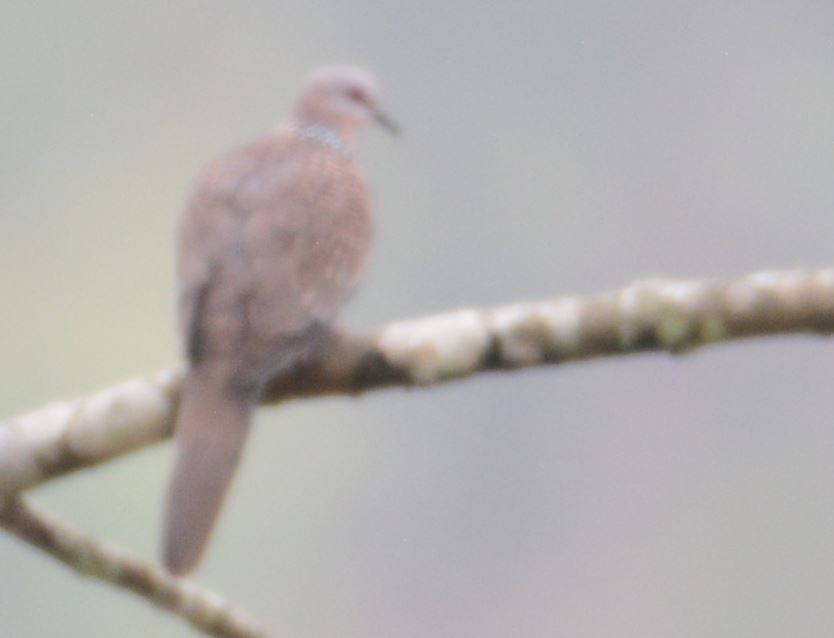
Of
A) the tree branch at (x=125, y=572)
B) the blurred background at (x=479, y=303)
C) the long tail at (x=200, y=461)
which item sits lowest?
Result: the blurred background at (x=479, y=303)

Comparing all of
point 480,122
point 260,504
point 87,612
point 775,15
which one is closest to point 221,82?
point 480,122

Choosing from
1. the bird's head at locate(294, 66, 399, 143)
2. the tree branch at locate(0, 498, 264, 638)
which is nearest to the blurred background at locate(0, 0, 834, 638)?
the bird's head at locate(294, 66, 399, 143)

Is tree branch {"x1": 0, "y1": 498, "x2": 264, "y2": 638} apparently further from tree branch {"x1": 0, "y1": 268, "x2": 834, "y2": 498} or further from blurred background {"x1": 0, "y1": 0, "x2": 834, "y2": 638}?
blurred background {"x1": 0, "y1": 0, "x2": 834, "y2": 638}

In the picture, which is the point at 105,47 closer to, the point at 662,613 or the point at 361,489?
the point at 361,489

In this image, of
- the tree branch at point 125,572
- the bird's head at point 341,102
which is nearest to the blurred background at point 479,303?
the bird's head at point 341,102

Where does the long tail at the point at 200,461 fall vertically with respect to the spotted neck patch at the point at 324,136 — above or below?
below

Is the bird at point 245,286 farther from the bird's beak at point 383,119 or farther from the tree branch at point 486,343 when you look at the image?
the bird's beak at point 383,119
